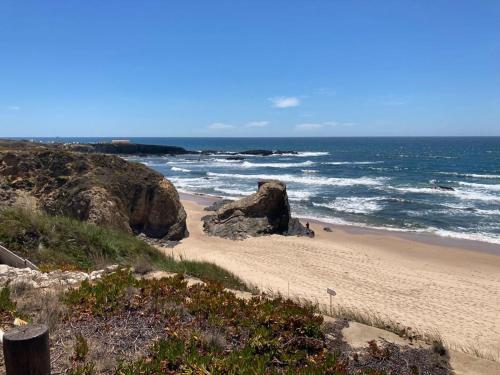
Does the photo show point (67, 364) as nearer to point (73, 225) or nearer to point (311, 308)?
point (311, 308)

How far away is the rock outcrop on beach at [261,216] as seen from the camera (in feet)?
74.5

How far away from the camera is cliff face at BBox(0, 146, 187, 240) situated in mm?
15688

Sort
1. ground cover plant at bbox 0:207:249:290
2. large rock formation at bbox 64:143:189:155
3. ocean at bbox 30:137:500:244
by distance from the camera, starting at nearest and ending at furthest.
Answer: ground cover plant at bbox 0:207:249:290
ocean at bbox 30:137:500:244
large rock formation at bbox 64:143:189:155

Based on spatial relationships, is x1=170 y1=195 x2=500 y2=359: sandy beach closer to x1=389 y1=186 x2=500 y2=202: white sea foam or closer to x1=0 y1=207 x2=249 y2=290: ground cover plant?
x1=0 y1=207 x2=249 y2=290: ground cover plant

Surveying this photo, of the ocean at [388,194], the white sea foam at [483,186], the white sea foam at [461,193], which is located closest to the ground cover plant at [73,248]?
the ocean at [388,194]

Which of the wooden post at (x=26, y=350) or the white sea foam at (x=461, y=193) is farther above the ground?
the wooden post at (x=26, y=350)

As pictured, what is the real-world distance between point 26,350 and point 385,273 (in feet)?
48.3

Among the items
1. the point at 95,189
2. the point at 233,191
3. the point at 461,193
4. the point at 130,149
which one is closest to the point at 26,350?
the point at 95,189

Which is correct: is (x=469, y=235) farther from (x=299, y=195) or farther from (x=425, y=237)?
(x=299, y=195)

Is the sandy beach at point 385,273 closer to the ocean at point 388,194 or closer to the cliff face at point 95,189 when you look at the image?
the cliff face at point 95,189

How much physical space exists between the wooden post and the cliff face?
1198cm

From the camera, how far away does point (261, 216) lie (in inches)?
921

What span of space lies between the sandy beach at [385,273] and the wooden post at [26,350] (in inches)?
300

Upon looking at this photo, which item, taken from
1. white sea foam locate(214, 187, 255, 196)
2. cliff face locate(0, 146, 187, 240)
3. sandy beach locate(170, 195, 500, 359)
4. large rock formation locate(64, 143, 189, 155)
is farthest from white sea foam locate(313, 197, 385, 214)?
large rock formation locate(64, 143, 189, 155)
